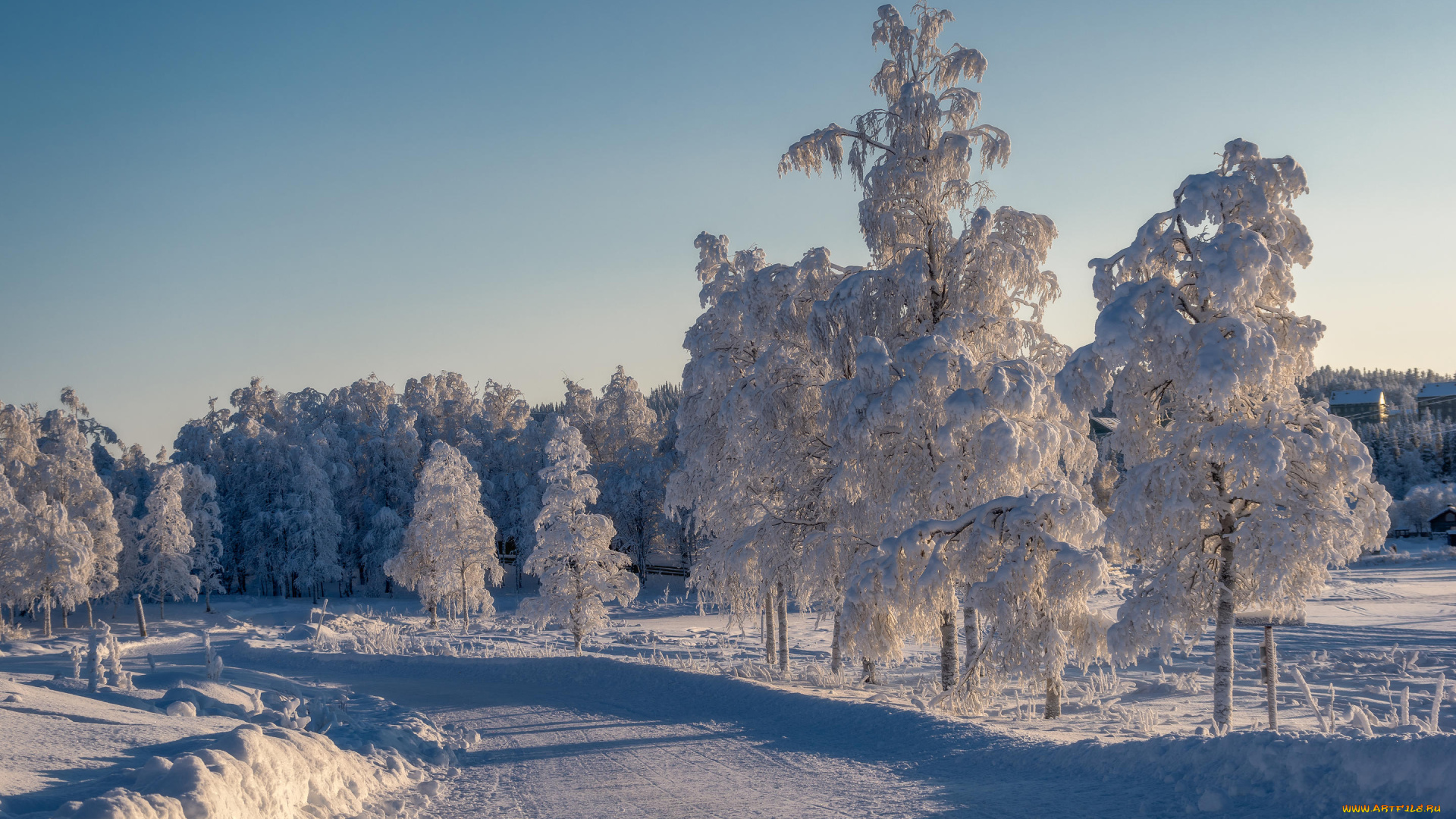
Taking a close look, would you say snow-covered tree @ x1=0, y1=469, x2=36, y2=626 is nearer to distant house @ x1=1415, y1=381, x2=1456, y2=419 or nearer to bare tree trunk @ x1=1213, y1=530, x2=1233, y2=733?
bare tree trunk @ x1=1213, y1=530, x2=1233, y2=733

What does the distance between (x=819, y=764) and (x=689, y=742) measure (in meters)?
2.55

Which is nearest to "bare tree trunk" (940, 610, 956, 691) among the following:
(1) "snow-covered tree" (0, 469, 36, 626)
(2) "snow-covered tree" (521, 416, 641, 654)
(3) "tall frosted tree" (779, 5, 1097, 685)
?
(3) "tall frosted tree" (779, 5, 1097, 685)

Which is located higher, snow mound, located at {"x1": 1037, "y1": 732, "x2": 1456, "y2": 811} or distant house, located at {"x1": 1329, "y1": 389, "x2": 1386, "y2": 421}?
distant house, located at {"x1": 1329, "y1": 389, "x2": 1386, "y2": 421}

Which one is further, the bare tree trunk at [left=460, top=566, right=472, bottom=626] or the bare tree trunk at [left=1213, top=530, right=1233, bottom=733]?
the bare tree trunk at [left=460, top=566, right=472, bottom=626]

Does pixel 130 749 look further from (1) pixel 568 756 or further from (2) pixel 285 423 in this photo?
(2) pixel 285 423

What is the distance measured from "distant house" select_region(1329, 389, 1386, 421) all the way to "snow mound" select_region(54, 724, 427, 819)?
16639 cm

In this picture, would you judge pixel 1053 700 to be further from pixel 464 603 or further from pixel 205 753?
pixel 464 603

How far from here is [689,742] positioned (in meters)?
12.1

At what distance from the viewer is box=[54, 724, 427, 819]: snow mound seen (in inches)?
252

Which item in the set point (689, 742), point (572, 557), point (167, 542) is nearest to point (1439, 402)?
point (572, 557)

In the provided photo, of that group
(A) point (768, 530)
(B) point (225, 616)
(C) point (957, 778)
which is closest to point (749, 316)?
(A) point (768, 530)

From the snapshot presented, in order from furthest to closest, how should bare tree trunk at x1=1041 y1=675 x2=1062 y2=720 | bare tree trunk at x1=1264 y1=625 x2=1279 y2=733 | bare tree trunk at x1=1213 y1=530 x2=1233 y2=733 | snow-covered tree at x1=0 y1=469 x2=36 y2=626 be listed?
snow-covered tree at x1=0 y1=469 x2=36 y2=626
bare tree trunk at x1=1041 y1=675 x2=1062 y2=720
bare tree trunk at x1=1264 y1=625 x2=1279 y2=733
bare tree trunk at x1=1213 y1=530 x2=1233 y2=733

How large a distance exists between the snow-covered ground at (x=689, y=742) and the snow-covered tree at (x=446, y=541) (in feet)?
51.8

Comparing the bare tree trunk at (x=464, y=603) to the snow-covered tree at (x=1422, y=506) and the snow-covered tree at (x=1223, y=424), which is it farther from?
the snow-covered tree at (x=1422, y=506)
